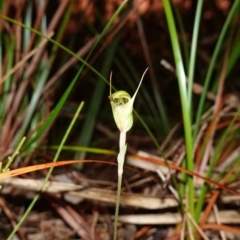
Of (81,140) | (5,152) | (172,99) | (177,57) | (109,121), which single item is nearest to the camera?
(177,57)

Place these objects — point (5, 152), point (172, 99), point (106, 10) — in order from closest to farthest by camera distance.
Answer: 1. point (5, 152)
2. point (172, 99)
3. point (106, 10)

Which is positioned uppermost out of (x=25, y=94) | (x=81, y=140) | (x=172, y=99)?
(x=25, y=94)

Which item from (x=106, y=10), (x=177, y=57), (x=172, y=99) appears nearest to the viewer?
(x=177, y=57)

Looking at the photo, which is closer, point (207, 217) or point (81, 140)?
point (207, 217)

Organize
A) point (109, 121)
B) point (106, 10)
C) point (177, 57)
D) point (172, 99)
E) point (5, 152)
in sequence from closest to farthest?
point (177, 57) < point (5, 152) < point (109, 121) < point (172, 99) < point (106, 10)

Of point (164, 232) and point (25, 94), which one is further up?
point (25, 94)

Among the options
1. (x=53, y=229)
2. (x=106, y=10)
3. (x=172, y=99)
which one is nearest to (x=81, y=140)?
(x=53, y=229)

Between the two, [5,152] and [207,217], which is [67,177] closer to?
[5,152]

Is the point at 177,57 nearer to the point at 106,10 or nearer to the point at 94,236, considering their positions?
the point at 94,236

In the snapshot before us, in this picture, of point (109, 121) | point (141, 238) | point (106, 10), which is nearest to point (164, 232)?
point (141, 238)
